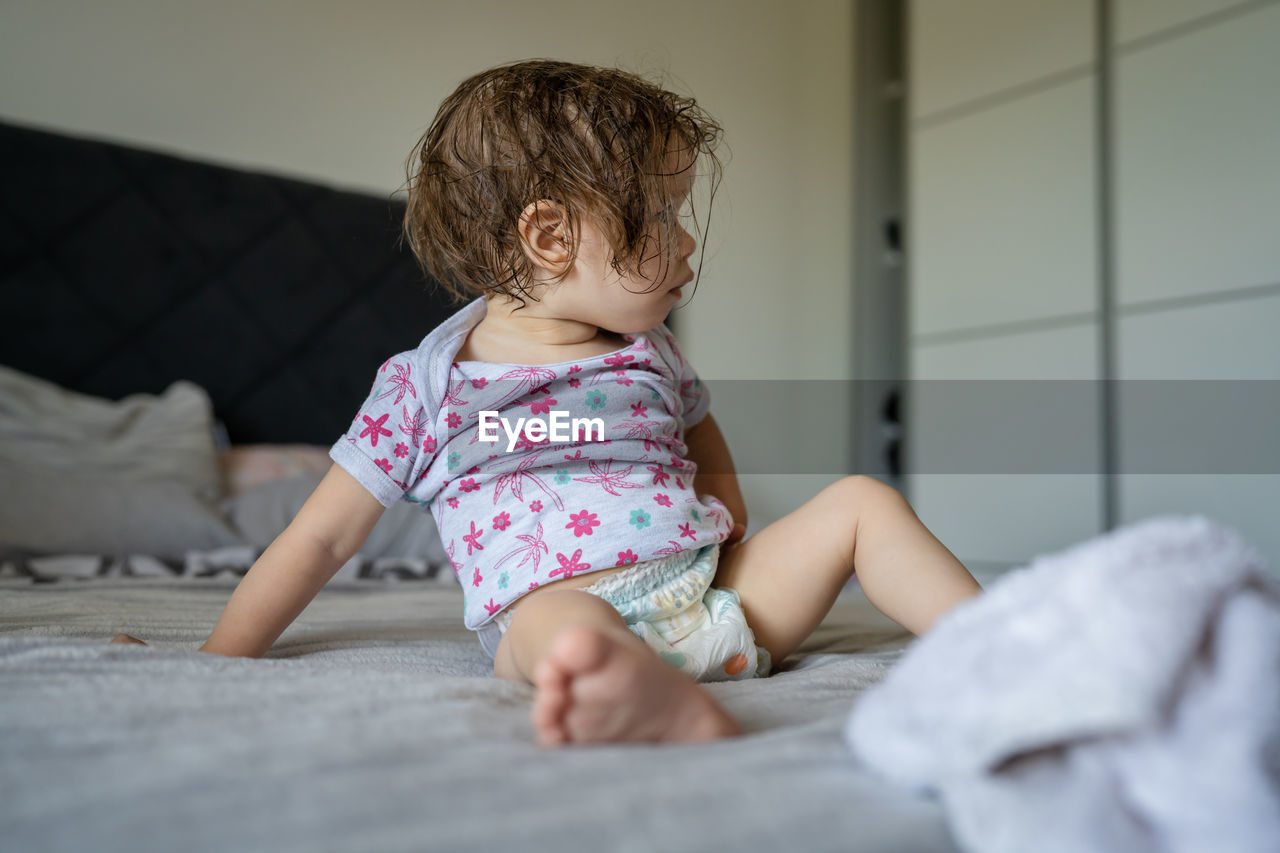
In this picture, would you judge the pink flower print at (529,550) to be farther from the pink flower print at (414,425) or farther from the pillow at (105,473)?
the pillow at (105,473)

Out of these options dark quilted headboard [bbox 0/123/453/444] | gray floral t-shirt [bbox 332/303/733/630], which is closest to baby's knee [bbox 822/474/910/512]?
gray floral t-shirt [bbox 332/303/733/630]

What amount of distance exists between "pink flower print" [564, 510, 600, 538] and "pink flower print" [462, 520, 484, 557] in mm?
91

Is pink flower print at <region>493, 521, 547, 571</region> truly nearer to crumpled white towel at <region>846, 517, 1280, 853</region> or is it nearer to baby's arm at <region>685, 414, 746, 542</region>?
baby's arm at <region>685, 414, 746, 542</region>

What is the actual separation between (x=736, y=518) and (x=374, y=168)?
1826mm

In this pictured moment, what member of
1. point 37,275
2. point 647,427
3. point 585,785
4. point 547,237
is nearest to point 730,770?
point 585,785

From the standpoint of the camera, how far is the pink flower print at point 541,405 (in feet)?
2.95

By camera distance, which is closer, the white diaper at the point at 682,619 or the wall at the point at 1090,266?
the white diaper at the point at 682,619

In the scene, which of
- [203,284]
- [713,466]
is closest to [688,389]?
[713,466]

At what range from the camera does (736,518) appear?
1070 millimetres

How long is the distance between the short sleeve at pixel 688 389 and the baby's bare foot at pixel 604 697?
1.75ft

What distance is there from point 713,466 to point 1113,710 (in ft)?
2.44

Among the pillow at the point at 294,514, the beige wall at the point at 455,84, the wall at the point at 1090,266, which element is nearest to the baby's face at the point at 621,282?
the pillow at the point at 294,514

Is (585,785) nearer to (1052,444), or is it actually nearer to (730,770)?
(730,770)

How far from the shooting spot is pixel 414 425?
0.87m
